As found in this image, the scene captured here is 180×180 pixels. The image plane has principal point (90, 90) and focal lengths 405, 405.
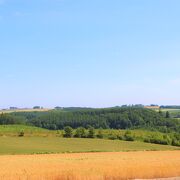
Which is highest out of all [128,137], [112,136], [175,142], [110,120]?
[110,120]

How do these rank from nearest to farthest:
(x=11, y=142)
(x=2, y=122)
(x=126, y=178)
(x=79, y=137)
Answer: (x=126, y=178), (x=11, y=142), (x=79, y=137), (x=2, y=122)

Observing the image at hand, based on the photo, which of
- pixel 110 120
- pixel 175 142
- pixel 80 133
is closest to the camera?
pixel 80 133

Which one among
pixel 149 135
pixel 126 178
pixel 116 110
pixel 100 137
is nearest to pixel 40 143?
pixel 100 137

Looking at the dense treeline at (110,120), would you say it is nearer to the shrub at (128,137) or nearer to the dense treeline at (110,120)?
the dense treeline at (110,120)

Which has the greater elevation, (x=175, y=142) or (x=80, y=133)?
(x=80, y=133)

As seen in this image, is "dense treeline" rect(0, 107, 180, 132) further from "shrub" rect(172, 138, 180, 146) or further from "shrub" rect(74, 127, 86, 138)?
"shrub" rect(74, 127, 86, 138)

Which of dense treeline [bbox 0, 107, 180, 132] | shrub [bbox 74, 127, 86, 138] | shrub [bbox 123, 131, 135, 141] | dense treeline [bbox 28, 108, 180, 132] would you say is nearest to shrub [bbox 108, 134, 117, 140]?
shrub [bbox 123, 131, 135, 141]

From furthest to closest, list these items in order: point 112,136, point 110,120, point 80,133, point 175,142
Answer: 1. point 110,120
2. point 112,136
3. point 175,142
4. point 80,133

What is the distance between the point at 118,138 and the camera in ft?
311

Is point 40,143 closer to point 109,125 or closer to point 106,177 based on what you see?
point 106,177

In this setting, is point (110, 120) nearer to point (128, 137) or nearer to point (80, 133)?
point (128, 137)

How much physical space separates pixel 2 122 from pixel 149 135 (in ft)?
167

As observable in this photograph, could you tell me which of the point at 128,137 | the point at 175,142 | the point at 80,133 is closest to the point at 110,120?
the point at 128,137

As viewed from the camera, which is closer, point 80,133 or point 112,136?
point 80,133
